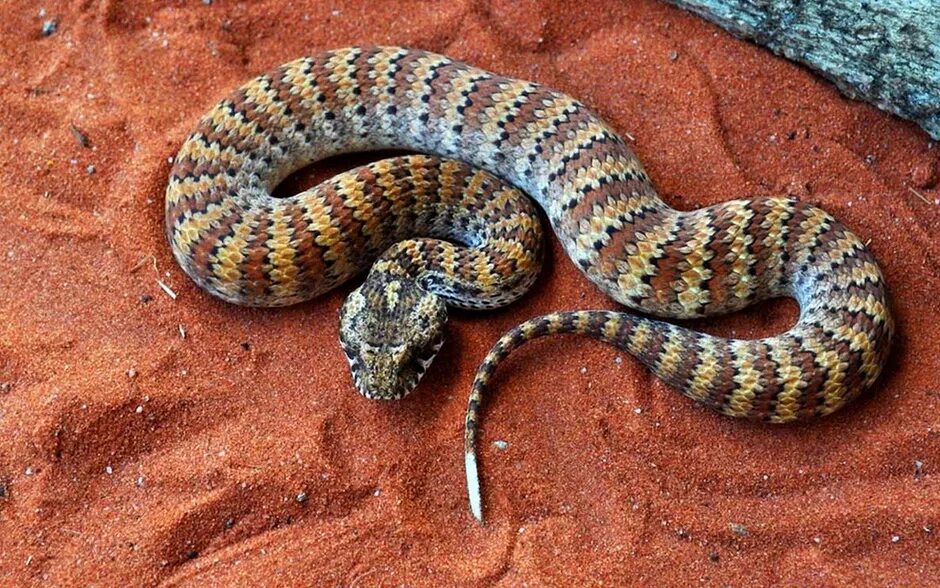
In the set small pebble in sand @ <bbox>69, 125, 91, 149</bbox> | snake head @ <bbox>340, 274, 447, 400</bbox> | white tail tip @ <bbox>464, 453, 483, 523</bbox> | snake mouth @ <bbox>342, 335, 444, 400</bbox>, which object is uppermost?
small pebble in sand @ <bbox>69, 125, 91, 149</bbox>

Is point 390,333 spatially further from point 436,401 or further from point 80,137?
point 80,137

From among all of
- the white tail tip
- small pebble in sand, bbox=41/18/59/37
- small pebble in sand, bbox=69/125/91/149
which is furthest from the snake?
small pebble in sand, bbox=41/18/59/37

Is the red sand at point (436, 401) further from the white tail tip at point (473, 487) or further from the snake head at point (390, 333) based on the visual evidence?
the snake head at point (390, 333)

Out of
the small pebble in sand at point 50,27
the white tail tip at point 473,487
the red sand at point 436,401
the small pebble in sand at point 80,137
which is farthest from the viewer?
the small pebble in sand at point 50,27

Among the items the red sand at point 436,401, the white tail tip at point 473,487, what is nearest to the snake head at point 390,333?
the red sand at point 436,401

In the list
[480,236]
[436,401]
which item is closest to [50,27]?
[480,236]

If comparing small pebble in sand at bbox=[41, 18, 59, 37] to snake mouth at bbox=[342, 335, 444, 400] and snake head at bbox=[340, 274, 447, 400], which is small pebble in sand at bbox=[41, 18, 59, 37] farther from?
snake mouth at bbox=[342, 335, 444, 400]
